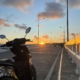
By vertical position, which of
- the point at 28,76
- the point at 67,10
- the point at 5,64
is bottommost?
the point at 28,76

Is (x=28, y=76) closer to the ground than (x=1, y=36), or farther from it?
closer to the ground

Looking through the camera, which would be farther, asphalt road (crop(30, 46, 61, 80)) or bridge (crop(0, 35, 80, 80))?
asphalt road (crop(30, 46, 61, 80))

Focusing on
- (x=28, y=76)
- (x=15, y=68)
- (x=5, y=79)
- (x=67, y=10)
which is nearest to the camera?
(x=5, y=79)

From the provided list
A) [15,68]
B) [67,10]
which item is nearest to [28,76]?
[15,68]

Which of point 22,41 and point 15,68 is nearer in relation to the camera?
point 15,68

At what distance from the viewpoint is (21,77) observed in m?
4.94

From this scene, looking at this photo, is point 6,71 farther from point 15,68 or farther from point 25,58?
point 25,58

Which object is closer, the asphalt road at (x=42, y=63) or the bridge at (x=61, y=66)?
the bridge at (x=61, y=66)

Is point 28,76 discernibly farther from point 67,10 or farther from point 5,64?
Answer: point 67,10

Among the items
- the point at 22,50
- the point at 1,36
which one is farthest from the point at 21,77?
the point at 1,36

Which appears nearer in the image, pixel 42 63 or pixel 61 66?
pixel 61 66

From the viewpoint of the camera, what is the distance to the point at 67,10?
175 feet

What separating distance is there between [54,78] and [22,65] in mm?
4507

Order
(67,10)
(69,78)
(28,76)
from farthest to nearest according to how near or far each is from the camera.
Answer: (67,10) < (69,78) < (28,76)
